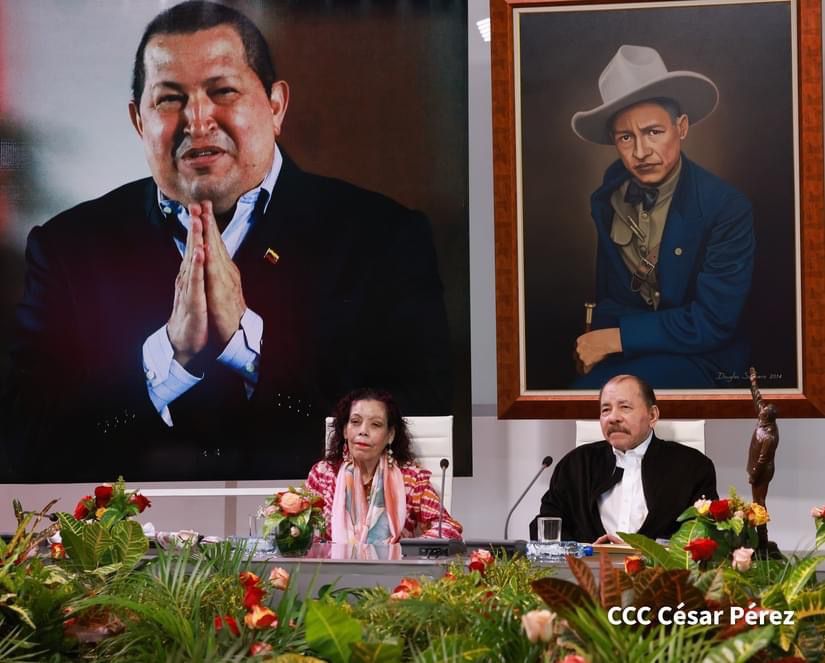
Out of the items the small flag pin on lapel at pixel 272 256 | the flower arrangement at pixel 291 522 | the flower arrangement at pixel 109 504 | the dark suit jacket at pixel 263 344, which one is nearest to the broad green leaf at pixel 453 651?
the flower arrangement at pixel 109 504

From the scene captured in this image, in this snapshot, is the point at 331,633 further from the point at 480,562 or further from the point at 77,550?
the point at 77,550

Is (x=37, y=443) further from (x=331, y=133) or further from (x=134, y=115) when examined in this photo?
(x=331, y=133)

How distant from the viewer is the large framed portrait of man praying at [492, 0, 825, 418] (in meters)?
4.67

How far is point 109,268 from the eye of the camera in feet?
16.3

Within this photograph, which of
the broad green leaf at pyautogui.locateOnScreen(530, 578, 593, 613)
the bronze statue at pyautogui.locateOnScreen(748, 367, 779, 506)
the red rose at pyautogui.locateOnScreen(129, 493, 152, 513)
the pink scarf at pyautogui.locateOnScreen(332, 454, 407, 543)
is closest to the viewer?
the broad green leaf at pyautogui.locateOnScreen(530, 578, 593, 613)

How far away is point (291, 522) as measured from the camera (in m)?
2.89

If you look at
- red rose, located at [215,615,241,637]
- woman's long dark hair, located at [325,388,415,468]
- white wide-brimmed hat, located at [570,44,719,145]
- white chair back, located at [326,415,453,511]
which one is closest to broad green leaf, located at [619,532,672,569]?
red rose, located at [215,615,241,637]

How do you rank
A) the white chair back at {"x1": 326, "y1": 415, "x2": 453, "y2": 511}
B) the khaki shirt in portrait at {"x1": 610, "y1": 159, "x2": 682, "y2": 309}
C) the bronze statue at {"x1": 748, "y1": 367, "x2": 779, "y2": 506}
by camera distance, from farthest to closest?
the khaki shirt in portrait at {"x1": 610, "y1": 159, "x2": 682, "y2": 309} → the white chair back at {"x1": 326, "y1": 415, "x2": 453, "y2": 511} → the bronze statue at {"x1": 748, "y1": 367, "x2": 779, "y2": 506}

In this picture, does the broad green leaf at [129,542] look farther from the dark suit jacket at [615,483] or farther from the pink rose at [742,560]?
the dark suit jacket at [615,483]

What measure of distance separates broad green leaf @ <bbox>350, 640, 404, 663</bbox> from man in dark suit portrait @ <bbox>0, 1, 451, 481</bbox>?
3.58 m

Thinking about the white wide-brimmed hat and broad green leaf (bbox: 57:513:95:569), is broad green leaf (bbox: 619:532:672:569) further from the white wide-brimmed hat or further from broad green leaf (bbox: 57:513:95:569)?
the white wide-brimmed hat

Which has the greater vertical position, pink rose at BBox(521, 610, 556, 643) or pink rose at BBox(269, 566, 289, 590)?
pink rose at BBox(521, 610, 556, 643)

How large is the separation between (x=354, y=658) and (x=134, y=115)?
418 centimetres

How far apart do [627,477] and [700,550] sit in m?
2.36
